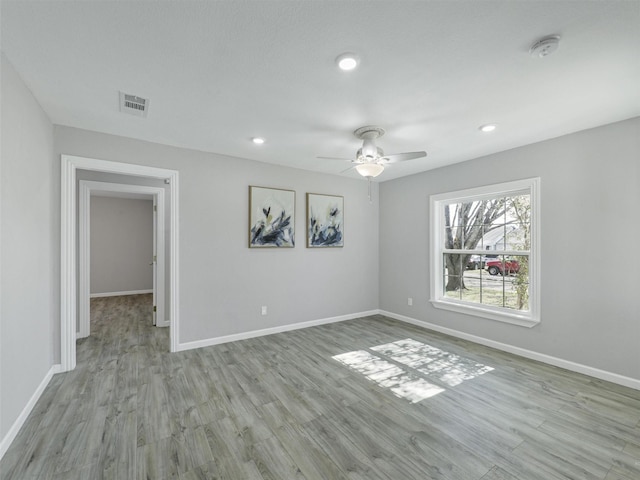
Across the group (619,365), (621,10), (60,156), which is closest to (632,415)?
(619,365)

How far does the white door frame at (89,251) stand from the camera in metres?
4.03

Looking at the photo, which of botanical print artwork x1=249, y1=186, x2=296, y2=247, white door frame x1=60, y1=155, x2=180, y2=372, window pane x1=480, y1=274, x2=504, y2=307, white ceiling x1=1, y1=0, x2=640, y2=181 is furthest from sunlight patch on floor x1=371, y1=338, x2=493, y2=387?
white door frame x1=60, y1=155, x2=180, y2=372

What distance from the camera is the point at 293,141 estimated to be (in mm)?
3318

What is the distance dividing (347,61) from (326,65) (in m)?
0.15

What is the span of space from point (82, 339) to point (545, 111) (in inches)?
237

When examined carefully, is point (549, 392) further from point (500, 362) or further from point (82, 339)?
point (82, 339)

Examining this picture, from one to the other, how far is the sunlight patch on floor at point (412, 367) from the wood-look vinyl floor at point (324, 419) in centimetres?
2

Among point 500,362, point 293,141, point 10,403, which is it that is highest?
point 293,141

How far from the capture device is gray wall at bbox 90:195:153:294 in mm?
7211

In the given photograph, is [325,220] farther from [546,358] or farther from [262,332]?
[546,358]

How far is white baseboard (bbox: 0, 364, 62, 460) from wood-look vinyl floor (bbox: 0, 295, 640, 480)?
0.05 m

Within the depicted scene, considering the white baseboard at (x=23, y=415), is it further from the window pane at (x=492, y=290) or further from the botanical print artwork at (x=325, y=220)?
the window pane at (x=492, y=290)

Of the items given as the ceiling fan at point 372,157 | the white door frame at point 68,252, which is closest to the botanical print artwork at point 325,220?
the ceiling fan at point 372,157

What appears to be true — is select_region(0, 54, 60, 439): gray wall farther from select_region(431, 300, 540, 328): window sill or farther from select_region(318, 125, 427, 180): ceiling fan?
select_region(431, 300, 540, 328): window sill
